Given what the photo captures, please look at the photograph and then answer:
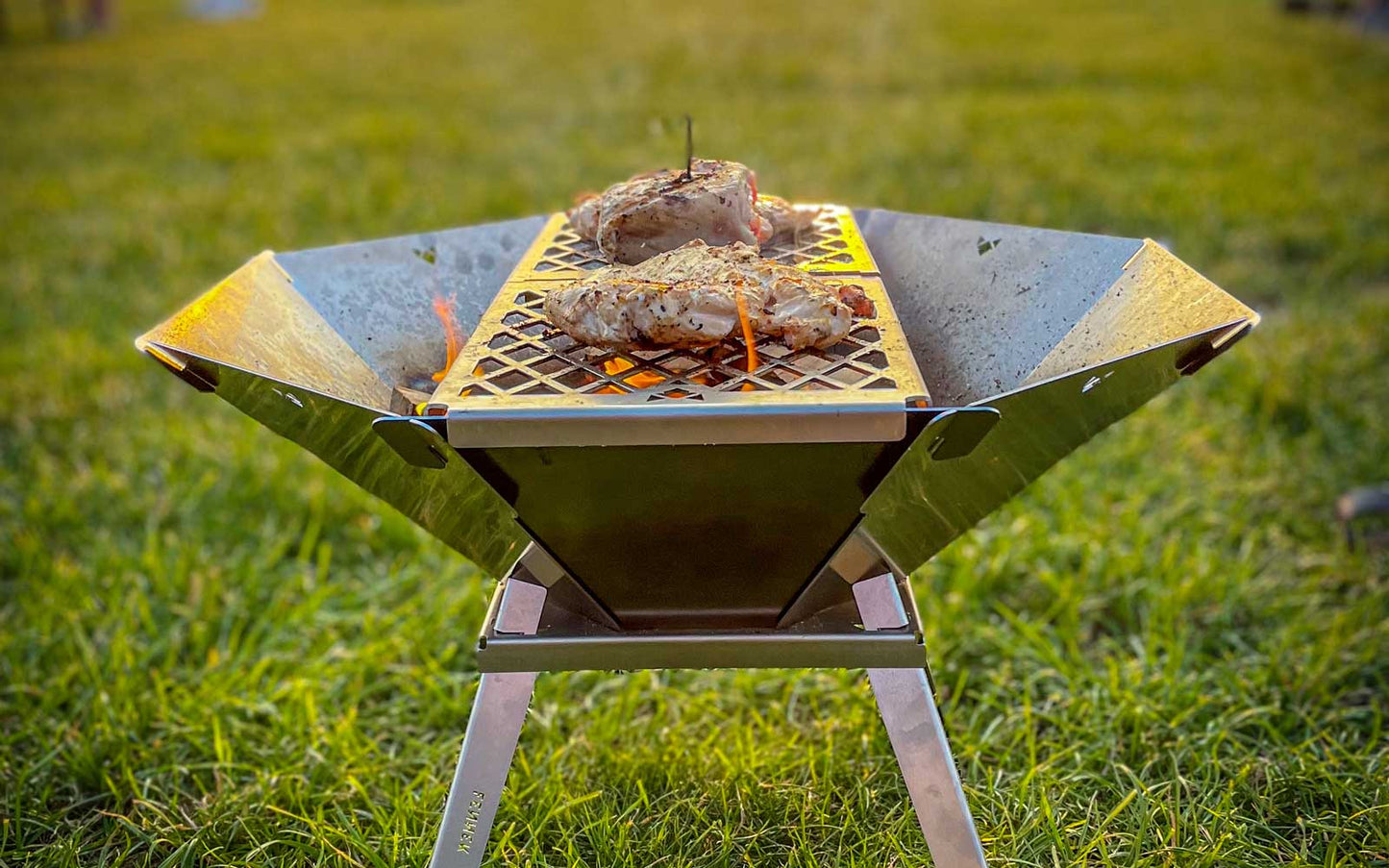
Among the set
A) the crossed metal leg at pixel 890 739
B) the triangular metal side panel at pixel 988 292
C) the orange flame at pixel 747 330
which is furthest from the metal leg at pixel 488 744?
the triangular metal side panel at pixel 988 292

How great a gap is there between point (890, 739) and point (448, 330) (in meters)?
1.04

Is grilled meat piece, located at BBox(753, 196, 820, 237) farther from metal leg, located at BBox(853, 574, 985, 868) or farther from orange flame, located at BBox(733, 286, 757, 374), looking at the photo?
metal leg, located at BBox(853, 574, 985, 868)

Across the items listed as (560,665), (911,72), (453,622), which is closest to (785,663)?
(560,665)

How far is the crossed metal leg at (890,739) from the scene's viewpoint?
68.0 inches

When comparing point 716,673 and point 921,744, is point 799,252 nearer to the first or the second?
point 921,744

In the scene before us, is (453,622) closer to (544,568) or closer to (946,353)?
(544,568)

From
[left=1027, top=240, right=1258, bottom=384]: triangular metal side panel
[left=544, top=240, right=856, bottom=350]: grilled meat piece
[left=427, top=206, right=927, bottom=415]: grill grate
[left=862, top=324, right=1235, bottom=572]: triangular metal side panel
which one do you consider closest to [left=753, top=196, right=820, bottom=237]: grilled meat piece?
[left=427, top=206, right=927, bottom=415]: grill grate

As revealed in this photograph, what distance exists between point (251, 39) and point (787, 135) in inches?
330

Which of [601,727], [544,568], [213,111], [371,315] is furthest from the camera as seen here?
[213,111]

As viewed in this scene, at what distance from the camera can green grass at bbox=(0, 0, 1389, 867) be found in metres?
2.31

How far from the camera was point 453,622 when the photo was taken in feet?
9.90

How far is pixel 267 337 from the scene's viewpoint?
6.21 feet

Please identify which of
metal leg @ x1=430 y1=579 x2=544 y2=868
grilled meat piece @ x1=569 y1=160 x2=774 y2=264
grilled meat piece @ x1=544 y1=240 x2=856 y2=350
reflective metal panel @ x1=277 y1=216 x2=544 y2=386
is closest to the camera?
grilled meat piece @ x1=544 y1=240 x2=856 y2=350

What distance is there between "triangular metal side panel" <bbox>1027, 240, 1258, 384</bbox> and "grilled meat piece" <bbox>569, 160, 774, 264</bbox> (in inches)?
22.0
